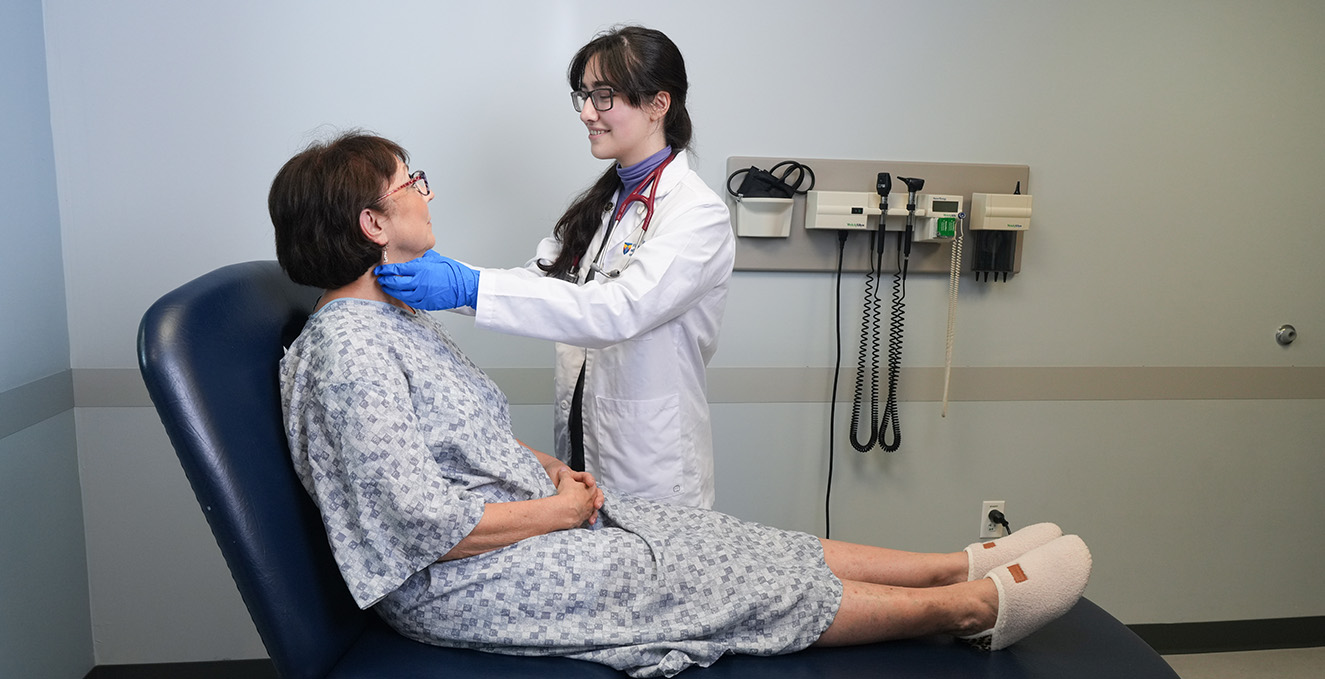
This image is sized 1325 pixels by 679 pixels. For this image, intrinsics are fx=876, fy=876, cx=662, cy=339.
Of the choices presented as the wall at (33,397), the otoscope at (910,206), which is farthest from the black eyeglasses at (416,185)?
the otoscope at (910,206)

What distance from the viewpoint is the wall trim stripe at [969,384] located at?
198 cm

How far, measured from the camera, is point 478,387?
1406mm

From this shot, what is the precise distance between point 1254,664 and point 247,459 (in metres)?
2.63

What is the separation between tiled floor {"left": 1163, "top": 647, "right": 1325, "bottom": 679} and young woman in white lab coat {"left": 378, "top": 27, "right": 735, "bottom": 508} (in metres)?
1.60

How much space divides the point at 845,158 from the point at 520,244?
815mm

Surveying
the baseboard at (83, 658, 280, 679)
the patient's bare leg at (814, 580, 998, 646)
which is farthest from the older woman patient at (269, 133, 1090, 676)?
the baseboard at (83, 658, 280, 679)

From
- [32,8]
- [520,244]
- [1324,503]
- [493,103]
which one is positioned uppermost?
[32,8]

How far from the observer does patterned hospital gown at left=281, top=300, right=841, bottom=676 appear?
45.0 inches

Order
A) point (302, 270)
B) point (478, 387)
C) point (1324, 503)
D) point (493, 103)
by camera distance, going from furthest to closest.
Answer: point (1324, 503), point (493, 103), point (478, 387), point (302, 270)

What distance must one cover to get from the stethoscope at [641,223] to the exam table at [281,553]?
22.0 inches

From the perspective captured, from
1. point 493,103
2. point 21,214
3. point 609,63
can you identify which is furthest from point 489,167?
point 21,214

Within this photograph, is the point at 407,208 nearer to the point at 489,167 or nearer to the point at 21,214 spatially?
the point at 489,167

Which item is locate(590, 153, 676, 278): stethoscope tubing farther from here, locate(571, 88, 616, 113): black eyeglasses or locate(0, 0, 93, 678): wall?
locate(0, 0, 93, 678): wall

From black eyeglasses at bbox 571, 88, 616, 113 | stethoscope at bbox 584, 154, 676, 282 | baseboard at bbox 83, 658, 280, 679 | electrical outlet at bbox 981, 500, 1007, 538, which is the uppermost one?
black eyeglasses at bbox 571, 88, 616, 113
